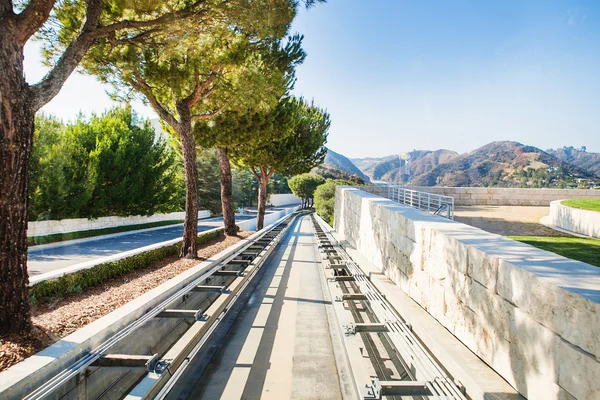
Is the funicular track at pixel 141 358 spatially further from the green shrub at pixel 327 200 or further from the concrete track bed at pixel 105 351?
the green shrub at pixel 327 200

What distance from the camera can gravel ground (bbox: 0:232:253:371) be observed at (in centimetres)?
313

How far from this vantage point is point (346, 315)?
457 centimetres

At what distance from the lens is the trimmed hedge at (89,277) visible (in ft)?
16.4

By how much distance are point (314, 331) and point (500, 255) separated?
3.10m

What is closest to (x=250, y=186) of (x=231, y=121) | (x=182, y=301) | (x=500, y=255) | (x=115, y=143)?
(x=115, y=143)

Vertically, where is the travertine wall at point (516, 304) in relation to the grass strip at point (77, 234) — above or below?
above

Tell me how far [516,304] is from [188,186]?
24.8 ft

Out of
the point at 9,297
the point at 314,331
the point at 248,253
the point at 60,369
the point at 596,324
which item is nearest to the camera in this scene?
the point at 596,324

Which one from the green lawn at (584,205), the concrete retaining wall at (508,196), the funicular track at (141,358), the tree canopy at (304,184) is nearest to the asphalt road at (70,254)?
the funicular track at (141,358)

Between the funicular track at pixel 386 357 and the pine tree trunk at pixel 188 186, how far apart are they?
4.11 meters

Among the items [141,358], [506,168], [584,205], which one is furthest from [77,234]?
[506,168]

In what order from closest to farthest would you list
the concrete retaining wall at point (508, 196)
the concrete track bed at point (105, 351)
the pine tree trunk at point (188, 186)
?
the concrete track bed at point (105, 351) → the pine tree trunk at point (188, 186) → the concrete retaining wall at point (508, 196)

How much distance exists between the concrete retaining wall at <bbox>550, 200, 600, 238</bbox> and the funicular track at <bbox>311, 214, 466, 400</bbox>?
6269 millimetres

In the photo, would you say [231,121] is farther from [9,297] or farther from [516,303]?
[516,303]
